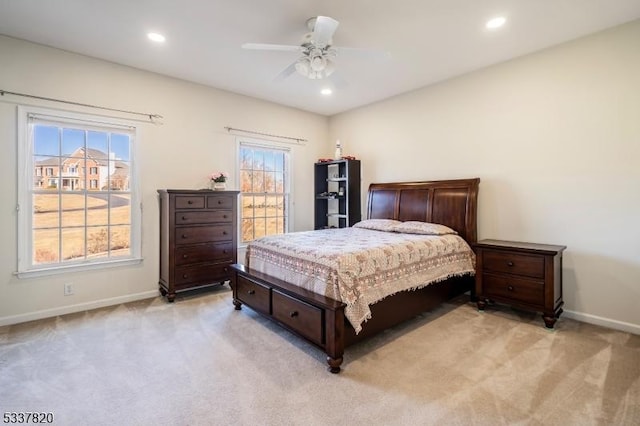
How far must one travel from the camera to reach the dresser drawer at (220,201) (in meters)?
3.98

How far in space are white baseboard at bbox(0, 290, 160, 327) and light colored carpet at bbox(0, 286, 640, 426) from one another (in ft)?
0.37

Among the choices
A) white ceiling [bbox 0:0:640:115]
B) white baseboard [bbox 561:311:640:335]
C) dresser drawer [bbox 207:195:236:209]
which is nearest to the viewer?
white ceiling [bbox 0:0:640:115]

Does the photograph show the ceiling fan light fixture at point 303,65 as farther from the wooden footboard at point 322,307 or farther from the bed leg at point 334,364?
the bed leg at point 334,364

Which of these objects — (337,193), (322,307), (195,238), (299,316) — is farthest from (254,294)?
(337,193)

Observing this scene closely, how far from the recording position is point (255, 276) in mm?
3045

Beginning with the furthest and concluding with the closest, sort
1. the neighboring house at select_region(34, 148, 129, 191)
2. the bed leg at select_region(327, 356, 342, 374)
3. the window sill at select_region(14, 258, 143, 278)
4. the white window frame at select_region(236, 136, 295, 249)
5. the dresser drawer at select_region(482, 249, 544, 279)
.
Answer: the white window frame at select_region(236, 136, 295, 249) → the neighboring house at select_region(34, 148, 129, 191) → the window sill at select_region(14, 258, 143, 278) → the dresser drawer at select_region(482, 249, 544, 279) → the bed leg at select_region(327, 356, 342, 374)

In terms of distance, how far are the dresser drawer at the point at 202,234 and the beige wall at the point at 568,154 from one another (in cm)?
308

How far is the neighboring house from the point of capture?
332cm

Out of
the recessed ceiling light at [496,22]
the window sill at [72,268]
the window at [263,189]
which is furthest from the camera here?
the window at [263,189]

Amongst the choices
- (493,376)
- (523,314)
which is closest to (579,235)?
(523,314)

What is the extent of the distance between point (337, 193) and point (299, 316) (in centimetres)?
331

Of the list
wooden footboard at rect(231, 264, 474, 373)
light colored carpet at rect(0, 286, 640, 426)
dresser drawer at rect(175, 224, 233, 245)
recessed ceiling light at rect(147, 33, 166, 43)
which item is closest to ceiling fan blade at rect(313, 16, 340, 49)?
recessed ceiling light at rect(147, 33, 166, 43)

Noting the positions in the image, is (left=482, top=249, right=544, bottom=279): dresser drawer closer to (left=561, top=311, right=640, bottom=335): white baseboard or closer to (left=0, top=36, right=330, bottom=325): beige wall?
(left=561, top=311, right=640, bottom=335): white baseboard

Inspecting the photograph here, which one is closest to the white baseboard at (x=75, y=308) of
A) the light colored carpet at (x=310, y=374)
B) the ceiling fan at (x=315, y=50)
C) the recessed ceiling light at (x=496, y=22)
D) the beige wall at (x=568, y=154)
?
the light colored carpet at (x=310, y=374)
